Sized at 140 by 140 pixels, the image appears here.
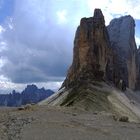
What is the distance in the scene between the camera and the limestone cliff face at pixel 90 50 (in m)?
142

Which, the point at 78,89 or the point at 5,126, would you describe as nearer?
the point at 5,126

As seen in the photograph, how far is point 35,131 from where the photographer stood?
46406 millimetres

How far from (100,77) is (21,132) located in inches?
3851

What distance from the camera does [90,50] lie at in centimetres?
14450

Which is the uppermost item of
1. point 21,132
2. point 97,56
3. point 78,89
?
point 97,56

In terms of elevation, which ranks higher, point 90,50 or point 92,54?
point 90,50

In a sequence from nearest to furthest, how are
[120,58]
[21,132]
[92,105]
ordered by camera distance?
1. [21,132]
2. [92,105]
3. [120,58]

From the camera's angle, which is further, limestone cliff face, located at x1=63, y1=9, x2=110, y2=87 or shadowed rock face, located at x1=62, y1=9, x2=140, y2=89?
limestone cliff face, located at x1=63, y1=9, x2=110, y2=87

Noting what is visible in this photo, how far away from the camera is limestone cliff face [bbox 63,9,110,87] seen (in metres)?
142

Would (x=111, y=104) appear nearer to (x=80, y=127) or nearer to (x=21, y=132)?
(x=80, y=127)

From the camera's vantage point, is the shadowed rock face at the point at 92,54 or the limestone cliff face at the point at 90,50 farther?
the limestone cliff face at the point at 90,50

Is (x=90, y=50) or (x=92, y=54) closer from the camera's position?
(x=92, y=54)

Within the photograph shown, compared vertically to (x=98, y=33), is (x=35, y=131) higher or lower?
lower

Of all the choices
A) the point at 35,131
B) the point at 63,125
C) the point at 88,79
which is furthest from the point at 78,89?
the point at 35,131
